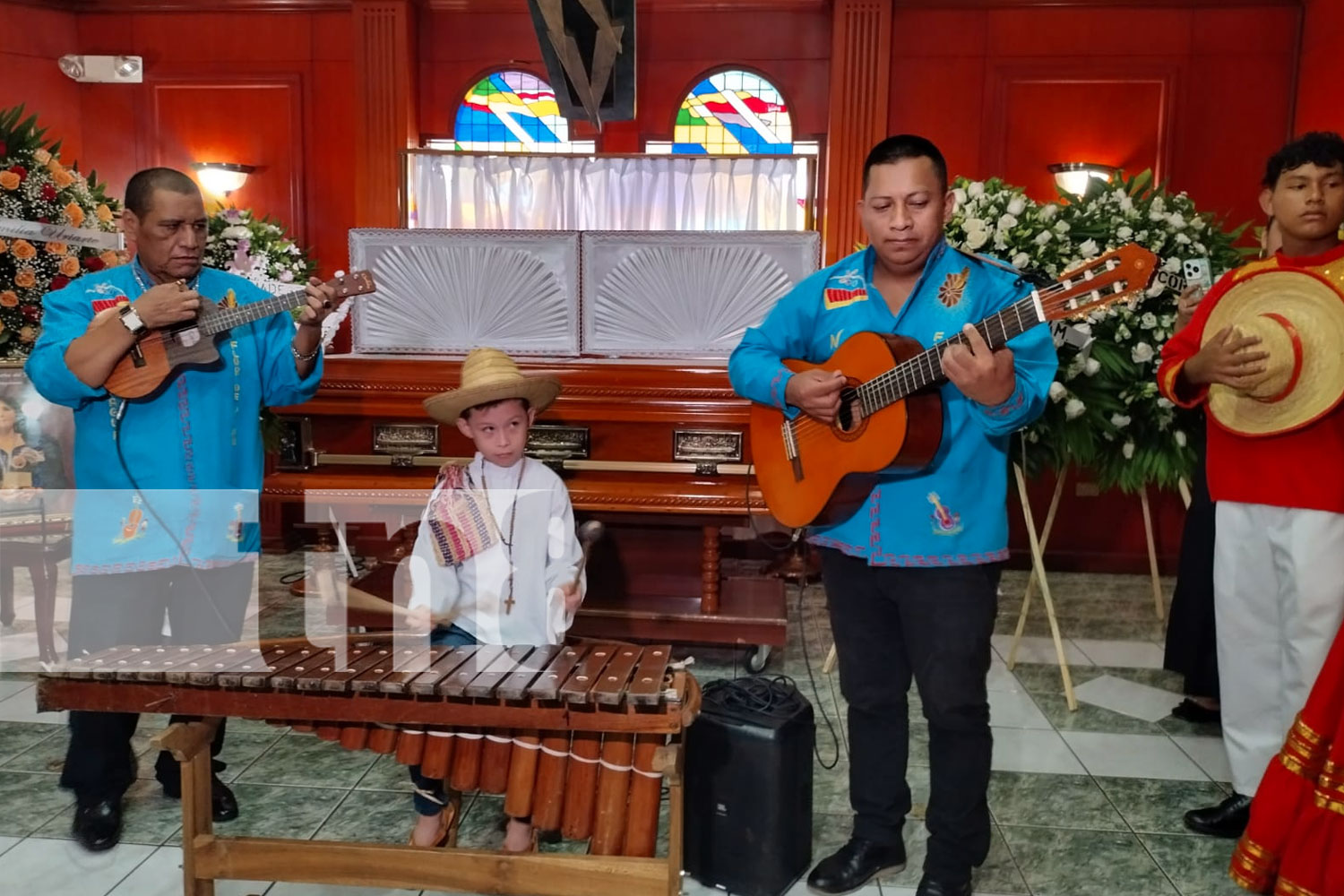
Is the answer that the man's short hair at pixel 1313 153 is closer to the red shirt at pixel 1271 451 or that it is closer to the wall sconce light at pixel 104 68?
the red shirt at pixel 1271 451

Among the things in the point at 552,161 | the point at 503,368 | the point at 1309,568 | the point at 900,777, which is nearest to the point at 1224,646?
the point at 1309,568

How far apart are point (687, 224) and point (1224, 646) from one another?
298cm

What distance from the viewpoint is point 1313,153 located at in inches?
85.5

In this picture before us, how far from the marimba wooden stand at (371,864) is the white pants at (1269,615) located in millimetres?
1624

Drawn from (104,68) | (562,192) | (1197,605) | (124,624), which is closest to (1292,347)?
(1197,605)

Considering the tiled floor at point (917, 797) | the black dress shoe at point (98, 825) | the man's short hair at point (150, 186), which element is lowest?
the tiled floor at point (917, 797)

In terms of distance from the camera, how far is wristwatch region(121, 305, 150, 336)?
7.52 ft

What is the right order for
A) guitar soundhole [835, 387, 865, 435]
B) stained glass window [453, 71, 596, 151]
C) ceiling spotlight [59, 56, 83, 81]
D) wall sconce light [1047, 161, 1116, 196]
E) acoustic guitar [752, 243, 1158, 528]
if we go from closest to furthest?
acoustic guitar [752, 243, 1158, 528] → guitar soundhole [835, 387, 865, 435] → wall sconce light [1047, 161, 1116, 196] → ceiling spotlight [59, 56, 83, 81] → stained glass window [453, 71, 596, 151]

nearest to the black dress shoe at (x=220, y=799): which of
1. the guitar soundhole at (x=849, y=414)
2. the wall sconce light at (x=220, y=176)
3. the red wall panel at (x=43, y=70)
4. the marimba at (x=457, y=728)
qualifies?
the marimba at (x=457, y=728)

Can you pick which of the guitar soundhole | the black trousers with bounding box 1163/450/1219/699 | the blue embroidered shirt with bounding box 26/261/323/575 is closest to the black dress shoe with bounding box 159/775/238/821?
the blue embroidered shirt with bounding box 26/261/323/575

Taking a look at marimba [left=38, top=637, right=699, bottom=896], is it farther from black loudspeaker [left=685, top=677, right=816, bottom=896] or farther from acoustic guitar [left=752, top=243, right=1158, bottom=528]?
acoustic guitar [left=752, top=243, right=1158, bottom=528]

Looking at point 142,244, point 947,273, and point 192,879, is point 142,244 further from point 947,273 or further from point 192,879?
point 947,273

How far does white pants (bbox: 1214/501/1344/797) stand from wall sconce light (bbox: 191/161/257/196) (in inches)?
262

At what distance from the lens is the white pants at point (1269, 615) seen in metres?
2.26
